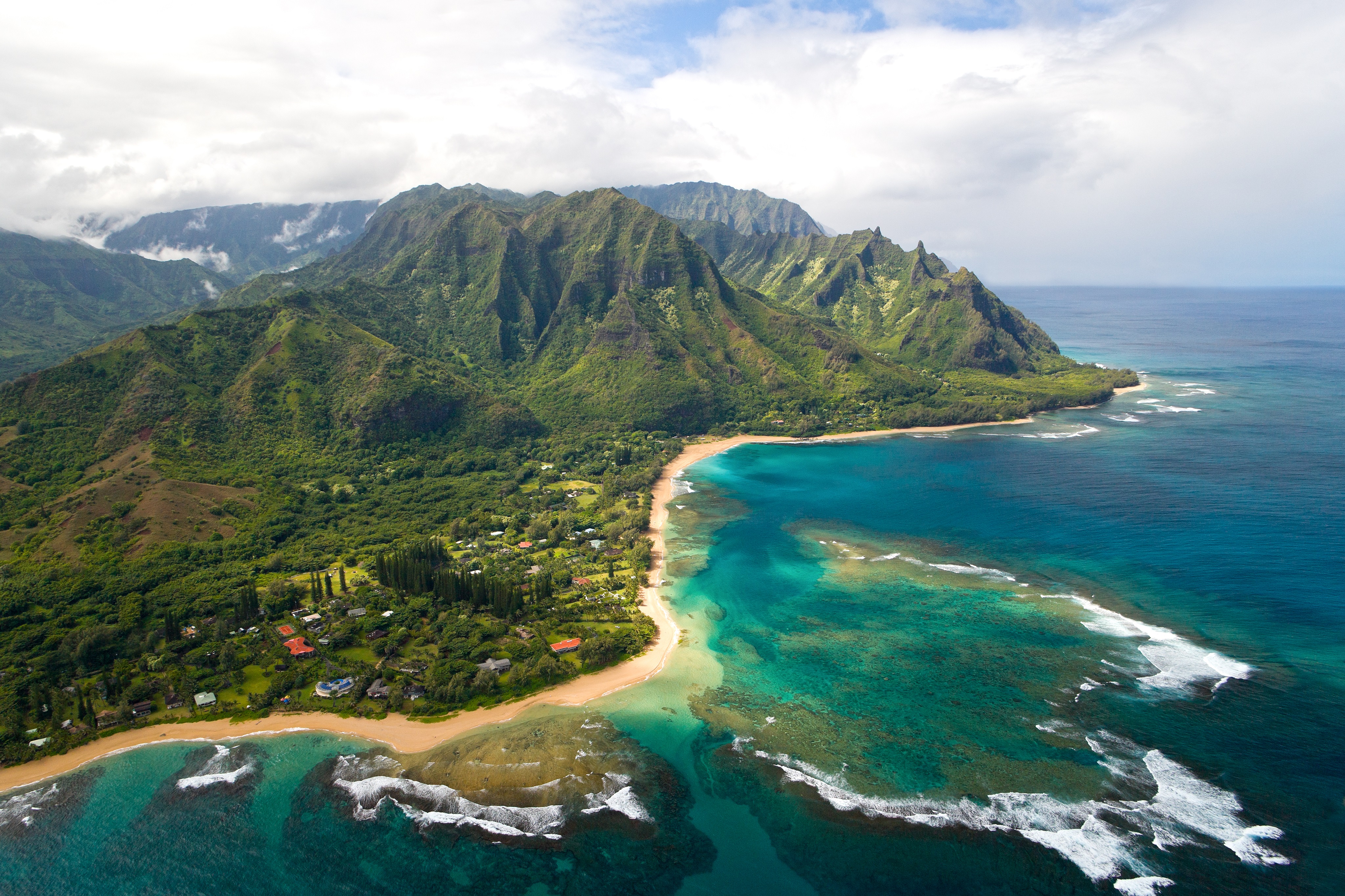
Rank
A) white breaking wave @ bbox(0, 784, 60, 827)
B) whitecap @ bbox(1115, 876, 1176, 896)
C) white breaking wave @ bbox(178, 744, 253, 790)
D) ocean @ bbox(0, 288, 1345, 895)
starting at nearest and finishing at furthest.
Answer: whitecap @ bbox(1115, 876, 1176, 896) < ocean @ bbox(0, 288, 1345, 895) < white breaking wave @ bbox(0, 784, 60, 827) < white breaking wave @ bbox(178, 744, 253, 790)

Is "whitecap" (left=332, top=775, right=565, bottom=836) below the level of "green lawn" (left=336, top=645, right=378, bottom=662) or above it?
below

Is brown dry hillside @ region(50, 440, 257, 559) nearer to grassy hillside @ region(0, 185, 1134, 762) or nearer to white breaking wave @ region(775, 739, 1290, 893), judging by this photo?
grassy hillside @ region(0, 185, 1134, 762)

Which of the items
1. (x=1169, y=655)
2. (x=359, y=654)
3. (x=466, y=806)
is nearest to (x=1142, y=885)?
(x=1169, y=655)

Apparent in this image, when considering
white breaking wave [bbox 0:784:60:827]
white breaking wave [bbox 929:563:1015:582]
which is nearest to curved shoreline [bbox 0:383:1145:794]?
white breaking wave [bbox 0:784:60:827]

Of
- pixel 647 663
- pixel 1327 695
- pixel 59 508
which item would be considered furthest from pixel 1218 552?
pixel 59 508

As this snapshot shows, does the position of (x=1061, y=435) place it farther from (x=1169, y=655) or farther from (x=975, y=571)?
(x=1169, y=655)

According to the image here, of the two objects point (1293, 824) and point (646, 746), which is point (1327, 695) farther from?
point (646, 746)

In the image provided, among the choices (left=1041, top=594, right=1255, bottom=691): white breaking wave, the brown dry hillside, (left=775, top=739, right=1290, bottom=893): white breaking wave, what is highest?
the brown dry hillside
